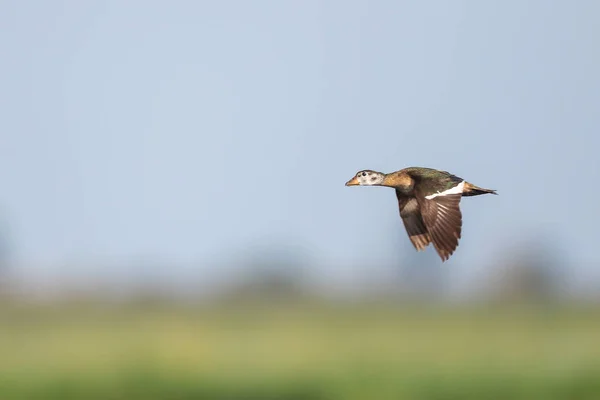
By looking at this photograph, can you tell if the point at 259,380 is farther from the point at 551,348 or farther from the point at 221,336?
the point at 221,336

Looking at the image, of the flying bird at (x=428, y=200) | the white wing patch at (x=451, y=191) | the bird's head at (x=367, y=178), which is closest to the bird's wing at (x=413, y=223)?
the flying bird at (x=428, y=200)

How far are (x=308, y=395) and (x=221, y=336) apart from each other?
45.1 ft

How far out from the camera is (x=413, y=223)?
11945mm

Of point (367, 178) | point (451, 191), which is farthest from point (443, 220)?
point (367, 178)

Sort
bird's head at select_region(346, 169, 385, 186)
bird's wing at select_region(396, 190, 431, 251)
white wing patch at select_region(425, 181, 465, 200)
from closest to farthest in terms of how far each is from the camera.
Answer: white wing patch at select_region(425, 181, 465, 200), bird's head at select_region(346, 169, 385, 186), bird's wing at select_region(396, 190, 431, 251)

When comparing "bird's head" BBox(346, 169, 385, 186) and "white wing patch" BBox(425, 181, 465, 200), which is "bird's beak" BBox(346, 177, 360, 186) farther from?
"white wing patch" BBox(425, 181, 465, 200)

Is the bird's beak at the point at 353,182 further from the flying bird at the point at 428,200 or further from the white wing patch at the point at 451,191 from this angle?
the white wing patch at the point at 451,191

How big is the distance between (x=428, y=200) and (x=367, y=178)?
0.52m

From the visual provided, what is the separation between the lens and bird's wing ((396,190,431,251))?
1190 centimetres

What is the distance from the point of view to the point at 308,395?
24875 millimetres

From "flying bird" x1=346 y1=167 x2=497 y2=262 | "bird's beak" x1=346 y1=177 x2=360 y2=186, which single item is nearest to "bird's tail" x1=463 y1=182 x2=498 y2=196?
"flying bird" x1=346 y1=167 x2=497 y2=262

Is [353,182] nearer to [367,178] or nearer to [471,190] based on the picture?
[367,178]

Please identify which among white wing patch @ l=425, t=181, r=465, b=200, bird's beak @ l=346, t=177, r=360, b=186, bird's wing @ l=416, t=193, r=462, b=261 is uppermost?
bird's beak @ l=346, t=177, r=360, b=186

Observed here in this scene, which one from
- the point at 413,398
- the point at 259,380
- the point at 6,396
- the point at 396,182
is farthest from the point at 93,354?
the point at 396,182
